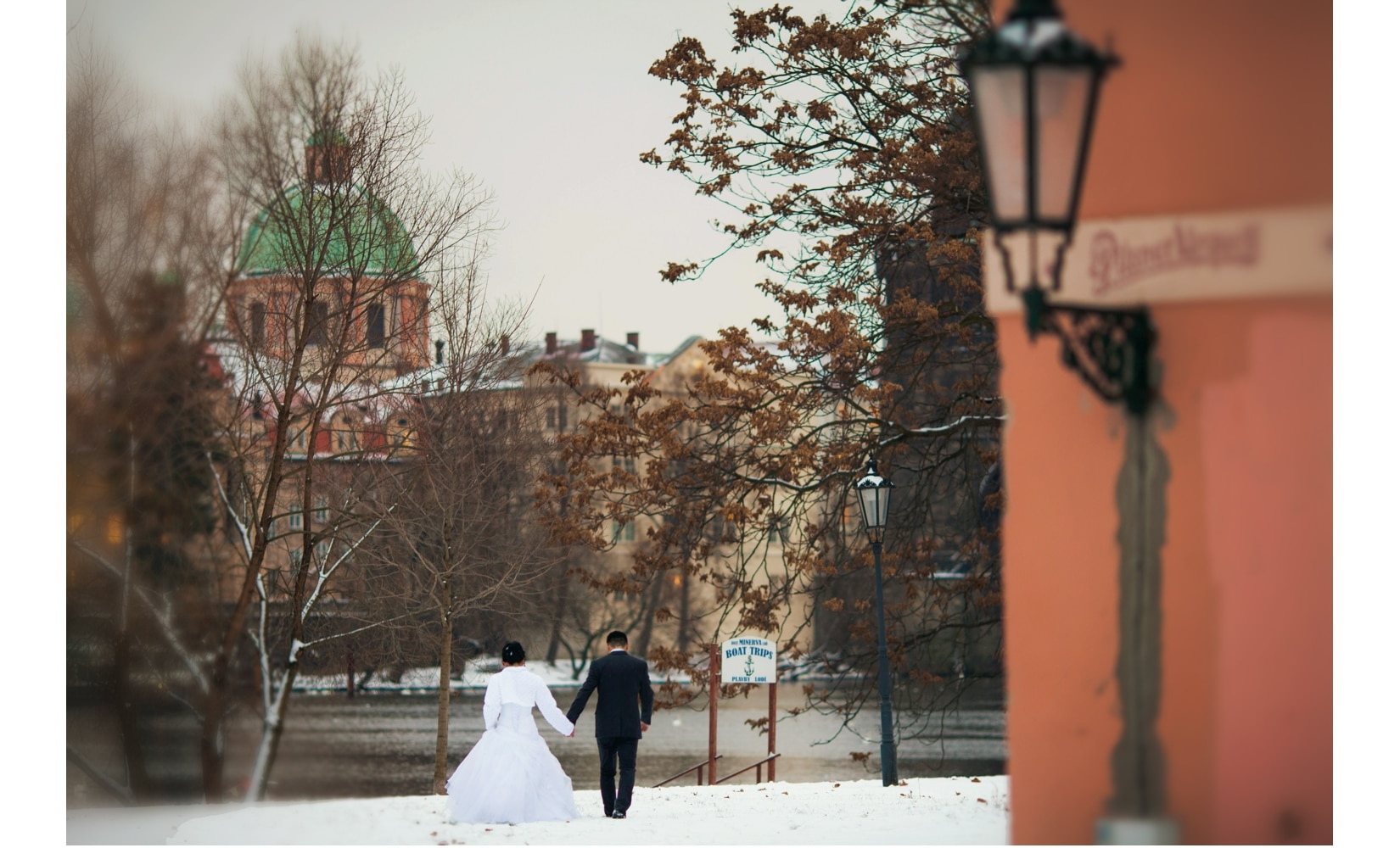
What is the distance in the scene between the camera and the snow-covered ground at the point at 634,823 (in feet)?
30.3

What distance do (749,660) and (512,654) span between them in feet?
23.0

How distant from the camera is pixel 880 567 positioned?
1346 centimetres

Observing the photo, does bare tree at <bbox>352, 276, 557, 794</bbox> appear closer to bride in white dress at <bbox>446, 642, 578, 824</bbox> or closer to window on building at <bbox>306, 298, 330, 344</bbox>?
window on building at <bbox>306, 298, 330, 344</bbox>

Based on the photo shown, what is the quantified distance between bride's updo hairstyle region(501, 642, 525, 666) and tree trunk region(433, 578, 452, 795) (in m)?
9.16

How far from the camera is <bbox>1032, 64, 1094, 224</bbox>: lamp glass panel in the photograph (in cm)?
447

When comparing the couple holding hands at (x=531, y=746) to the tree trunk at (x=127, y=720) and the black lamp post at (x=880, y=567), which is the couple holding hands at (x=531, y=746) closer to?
the black lamp post at (x=880, y=567)

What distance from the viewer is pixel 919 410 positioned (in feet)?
51.6

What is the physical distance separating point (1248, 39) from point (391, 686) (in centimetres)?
3511

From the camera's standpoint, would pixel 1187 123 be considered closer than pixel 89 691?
Yes

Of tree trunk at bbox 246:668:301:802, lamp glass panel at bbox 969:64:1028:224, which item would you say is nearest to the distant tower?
tree trunk at bbox 246:668:301:802

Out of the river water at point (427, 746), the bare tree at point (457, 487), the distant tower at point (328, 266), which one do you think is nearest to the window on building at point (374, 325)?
the distant tower at point (328, 266)

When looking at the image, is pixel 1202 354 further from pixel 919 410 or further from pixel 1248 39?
pixel 919 410

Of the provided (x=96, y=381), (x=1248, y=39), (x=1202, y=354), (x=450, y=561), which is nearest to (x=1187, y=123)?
(x=1248, y=39)

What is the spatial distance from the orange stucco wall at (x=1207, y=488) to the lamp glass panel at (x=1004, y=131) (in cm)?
86
